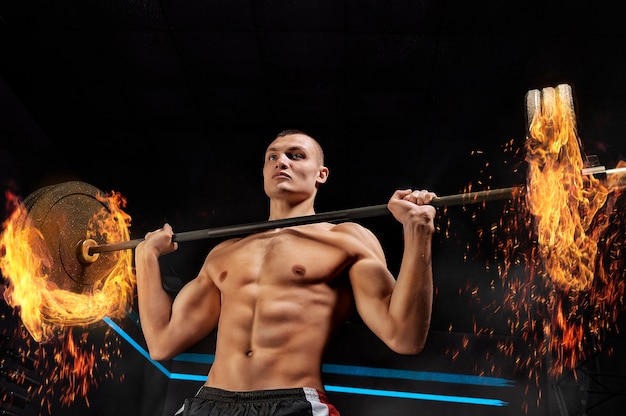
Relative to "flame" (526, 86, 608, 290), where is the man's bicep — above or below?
below

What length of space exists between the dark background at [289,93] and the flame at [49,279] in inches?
43.6

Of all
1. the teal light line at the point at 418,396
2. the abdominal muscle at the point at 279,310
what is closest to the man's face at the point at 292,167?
the abdominal muscle at the point at 279,310

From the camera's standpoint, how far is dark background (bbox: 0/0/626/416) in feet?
13.7

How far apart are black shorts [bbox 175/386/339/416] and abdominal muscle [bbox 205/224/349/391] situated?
1.5 inches

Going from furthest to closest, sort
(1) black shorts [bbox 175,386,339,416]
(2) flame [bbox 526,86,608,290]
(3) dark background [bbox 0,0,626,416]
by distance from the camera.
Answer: (3) dark background [bbox 0,0,626,416] → (2) flame [bbox 526,86,608,290] → (1) black shorts [bbox 175,386,339,416]

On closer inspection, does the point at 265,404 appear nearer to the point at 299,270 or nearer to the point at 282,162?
the point at 299,270

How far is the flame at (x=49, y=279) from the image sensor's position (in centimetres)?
305

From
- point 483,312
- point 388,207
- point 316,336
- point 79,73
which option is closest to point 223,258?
point 316,336

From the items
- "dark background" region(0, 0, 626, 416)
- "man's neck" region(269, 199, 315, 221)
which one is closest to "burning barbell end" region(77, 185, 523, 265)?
"man's neck" region(269, 199, 315, 221)

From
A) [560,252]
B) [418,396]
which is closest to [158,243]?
[560,252]

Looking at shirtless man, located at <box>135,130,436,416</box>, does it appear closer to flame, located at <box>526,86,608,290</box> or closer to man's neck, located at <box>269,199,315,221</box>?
man's neck, located at <box>269,199,315,221</box>

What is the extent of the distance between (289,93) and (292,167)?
2.15m

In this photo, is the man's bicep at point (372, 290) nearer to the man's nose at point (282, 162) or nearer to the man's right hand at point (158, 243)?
the man's nose at point (282, 162)

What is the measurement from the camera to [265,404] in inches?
81.8
